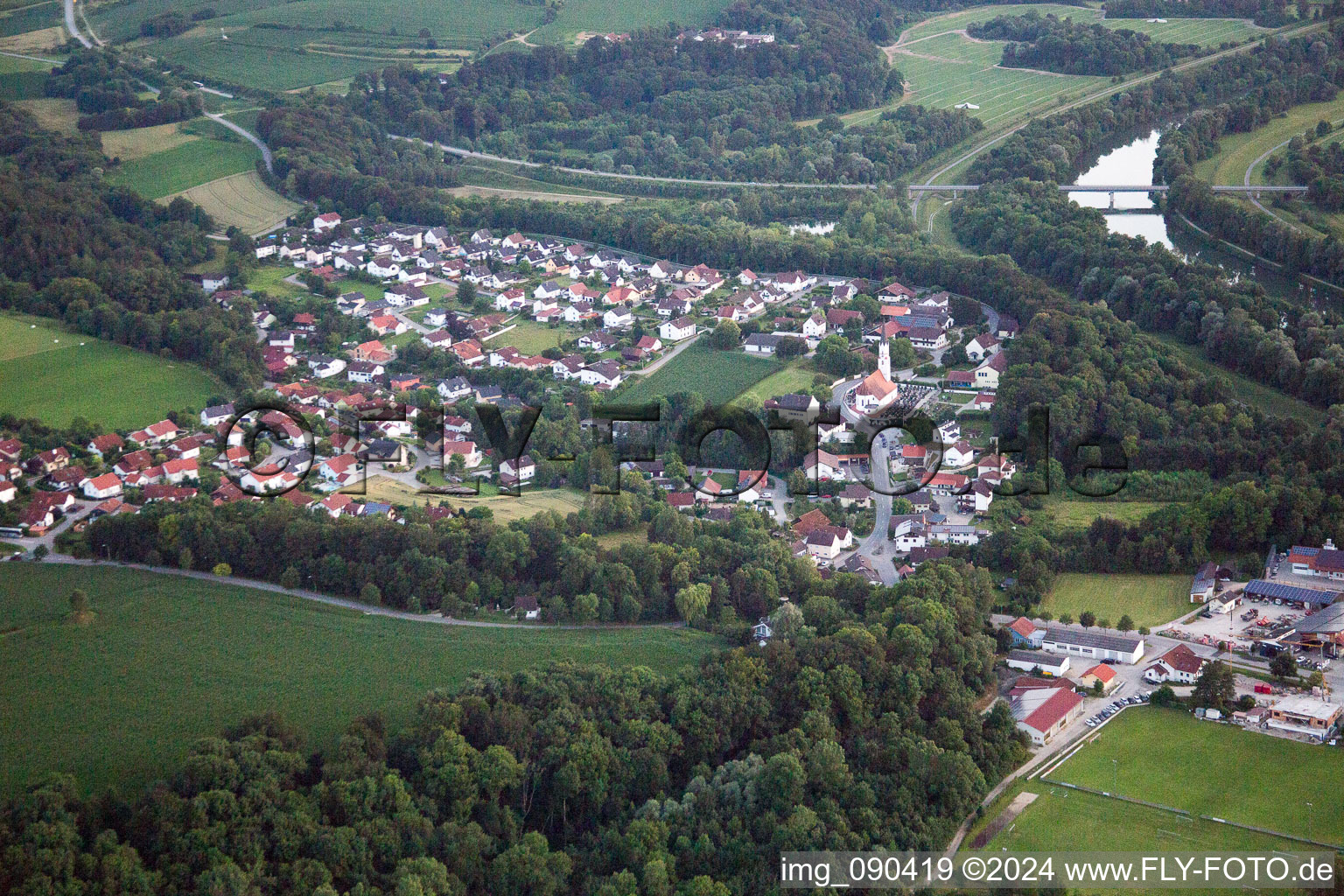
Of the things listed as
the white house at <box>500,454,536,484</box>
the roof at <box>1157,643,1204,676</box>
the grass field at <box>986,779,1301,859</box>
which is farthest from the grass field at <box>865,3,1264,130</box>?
the grass field at <box>986,779,1301,859</box>

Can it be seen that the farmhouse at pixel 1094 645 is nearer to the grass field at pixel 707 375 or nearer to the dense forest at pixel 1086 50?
the grass field at pixel 707 375

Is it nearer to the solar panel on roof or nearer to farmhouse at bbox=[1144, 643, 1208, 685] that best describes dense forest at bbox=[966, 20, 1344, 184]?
the solar panel on roof

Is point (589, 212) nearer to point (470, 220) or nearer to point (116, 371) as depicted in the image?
point (470, 220)

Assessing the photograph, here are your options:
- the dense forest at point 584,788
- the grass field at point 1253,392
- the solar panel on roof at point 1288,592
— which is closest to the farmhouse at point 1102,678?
the dense forest at point 584,788

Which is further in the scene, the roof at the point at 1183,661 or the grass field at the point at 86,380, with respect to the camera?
the grass field at the point at 86,380

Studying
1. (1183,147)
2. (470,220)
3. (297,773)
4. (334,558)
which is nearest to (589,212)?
(470,220)

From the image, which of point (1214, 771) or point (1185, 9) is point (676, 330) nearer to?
point (1214, 771)
